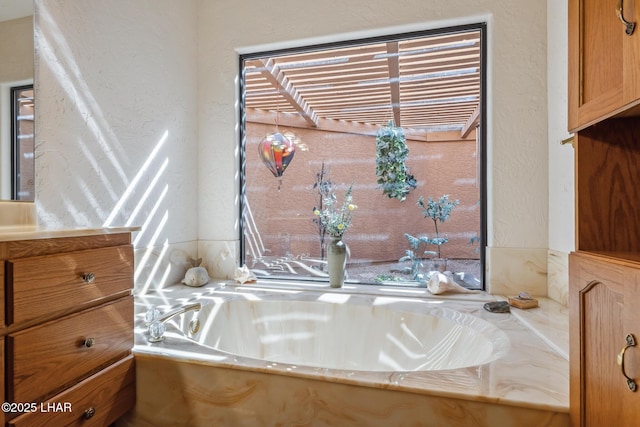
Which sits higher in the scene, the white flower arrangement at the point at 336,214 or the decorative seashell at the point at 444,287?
Result: the white flower arrangement at the point at 336,214

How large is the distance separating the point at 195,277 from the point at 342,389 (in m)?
1.33

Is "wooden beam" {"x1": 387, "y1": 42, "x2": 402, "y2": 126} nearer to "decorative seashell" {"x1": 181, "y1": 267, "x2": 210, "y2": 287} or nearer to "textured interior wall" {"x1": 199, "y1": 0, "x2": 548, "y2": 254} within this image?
"textured interior wall" {"x1": 199, "y1": 0, "x2": 548, "y2": 254}

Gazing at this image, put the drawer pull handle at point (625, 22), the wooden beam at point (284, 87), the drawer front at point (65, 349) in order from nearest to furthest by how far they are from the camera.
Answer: the drawer pull handle at point (625, 22) < the drawer front at point (65, 349) < the wooden beam at point (284, 87)

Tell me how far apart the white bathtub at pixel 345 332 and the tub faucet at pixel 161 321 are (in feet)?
0.12

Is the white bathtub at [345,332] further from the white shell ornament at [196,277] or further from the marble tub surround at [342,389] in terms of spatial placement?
the white shell ornament at [196,277]

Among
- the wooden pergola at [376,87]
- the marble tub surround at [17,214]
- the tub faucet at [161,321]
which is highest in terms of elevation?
the wooden pergola at [376,87]

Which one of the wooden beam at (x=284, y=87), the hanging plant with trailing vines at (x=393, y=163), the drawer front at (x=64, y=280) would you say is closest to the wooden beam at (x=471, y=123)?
the hanging plant with trailing vines at (x=393, y=163)

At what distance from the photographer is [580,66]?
0.77 m

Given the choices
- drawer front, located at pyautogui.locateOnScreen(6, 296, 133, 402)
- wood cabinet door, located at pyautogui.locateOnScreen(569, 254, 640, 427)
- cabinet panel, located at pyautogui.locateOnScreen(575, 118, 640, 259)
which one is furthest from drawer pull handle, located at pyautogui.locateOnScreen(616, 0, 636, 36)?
drawer front, located at pyautogui.locateOnScreen(6, 296, 133, 402)

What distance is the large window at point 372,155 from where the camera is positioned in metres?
2.01

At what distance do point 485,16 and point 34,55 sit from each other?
209 centimetres

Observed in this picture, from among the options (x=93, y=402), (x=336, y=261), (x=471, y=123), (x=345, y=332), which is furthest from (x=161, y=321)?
(x=471, y=123)

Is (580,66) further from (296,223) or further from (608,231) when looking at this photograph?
(296,223)

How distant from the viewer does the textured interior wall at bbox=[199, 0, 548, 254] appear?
179 cm
